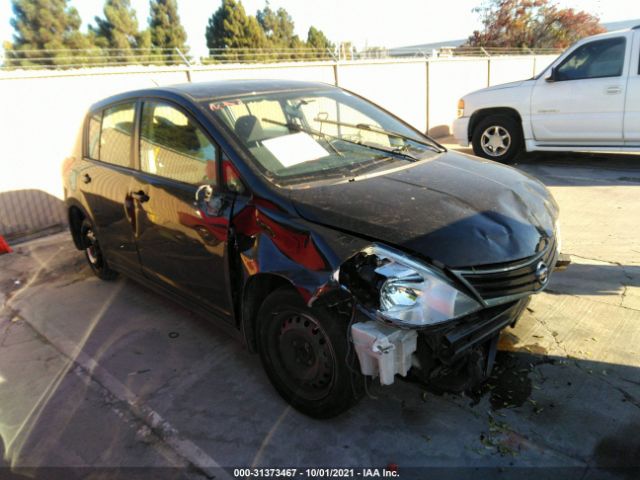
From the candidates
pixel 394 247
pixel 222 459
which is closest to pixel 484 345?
pixel 394 247

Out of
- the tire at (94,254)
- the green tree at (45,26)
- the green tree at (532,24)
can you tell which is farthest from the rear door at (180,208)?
the green tree at (45,26)

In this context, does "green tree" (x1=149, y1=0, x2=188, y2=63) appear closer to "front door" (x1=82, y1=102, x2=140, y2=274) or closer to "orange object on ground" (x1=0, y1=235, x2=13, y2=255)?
"orange object on ground" (x1=0, y1=235, x2=13, y2=255)

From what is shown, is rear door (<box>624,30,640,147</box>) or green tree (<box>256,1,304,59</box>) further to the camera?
green tree (<box>256,1,304,59</box>)

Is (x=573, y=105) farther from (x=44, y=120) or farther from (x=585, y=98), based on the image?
(x=44, y=120)

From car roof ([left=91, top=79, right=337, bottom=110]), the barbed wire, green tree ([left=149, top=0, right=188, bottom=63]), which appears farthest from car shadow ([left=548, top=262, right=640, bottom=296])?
green tree ([left=149, top=0, right=188, bottom=63])

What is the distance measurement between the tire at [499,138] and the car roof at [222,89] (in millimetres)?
5341

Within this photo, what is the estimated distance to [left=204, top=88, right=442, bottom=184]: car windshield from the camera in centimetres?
298

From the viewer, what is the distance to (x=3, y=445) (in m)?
2.79

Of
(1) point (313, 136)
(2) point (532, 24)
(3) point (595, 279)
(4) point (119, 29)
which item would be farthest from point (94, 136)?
(4) point (119, 29)

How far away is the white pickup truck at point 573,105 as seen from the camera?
7152 mm

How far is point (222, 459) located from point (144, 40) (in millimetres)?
A: 37464

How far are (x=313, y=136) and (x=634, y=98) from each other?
6005mm

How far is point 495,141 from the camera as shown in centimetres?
851

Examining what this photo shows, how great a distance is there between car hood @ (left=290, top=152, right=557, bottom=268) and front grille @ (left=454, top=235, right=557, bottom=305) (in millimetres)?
39
